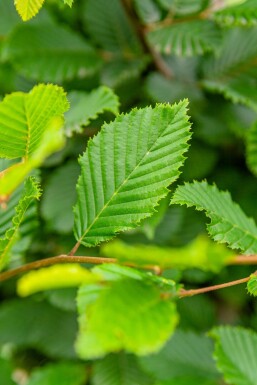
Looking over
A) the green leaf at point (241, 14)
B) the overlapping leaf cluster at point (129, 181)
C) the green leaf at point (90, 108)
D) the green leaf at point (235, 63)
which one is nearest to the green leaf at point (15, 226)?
the overlapping leaf cluster at point (129, 181)

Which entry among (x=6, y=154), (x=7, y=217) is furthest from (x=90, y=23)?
(x=6, y=154)

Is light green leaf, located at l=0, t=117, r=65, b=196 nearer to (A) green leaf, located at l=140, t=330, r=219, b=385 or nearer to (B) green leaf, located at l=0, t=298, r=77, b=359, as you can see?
(A) green leaf, located at l=140, t=330, r=219, b=385

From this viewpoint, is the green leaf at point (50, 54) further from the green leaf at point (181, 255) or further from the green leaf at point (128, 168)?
the green leaf at point (181, 255)

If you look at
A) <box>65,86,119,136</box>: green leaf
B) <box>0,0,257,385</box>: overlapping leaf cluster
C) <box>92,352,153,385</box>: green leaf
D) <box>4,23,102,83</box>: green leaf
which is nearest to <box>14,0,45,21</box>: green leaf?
<box>0,0,257,385</box>: overlapping leaf cluster

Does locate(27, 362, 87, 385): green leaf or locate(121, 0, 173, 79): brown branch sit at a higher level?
locate(121, 0, 173, 79): brown branch

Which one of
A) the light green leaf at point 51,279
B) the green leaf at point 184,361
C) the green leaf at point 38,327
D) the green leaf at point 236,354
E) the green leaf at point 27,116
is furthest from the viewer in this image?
the green leaf at point 38,327

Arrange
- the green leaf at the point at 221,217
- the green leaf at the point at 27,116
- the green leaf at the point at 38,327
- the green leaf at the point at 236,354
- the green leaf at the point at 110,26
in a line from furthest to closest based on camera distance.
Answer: the green leaf at the point at 38,327
the green leaf at the point at 110,26
the green leaf at the point at 236,354
the green leaf at the point at 221,217
the green leaf at the point at 27,116

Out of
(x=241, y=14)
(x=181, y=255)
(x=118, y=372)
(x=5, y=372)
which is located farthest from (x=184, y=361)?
(x=181, y=255)

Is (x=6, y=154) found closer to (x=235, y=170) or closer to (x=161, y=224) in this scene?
(x=161, y=224)
